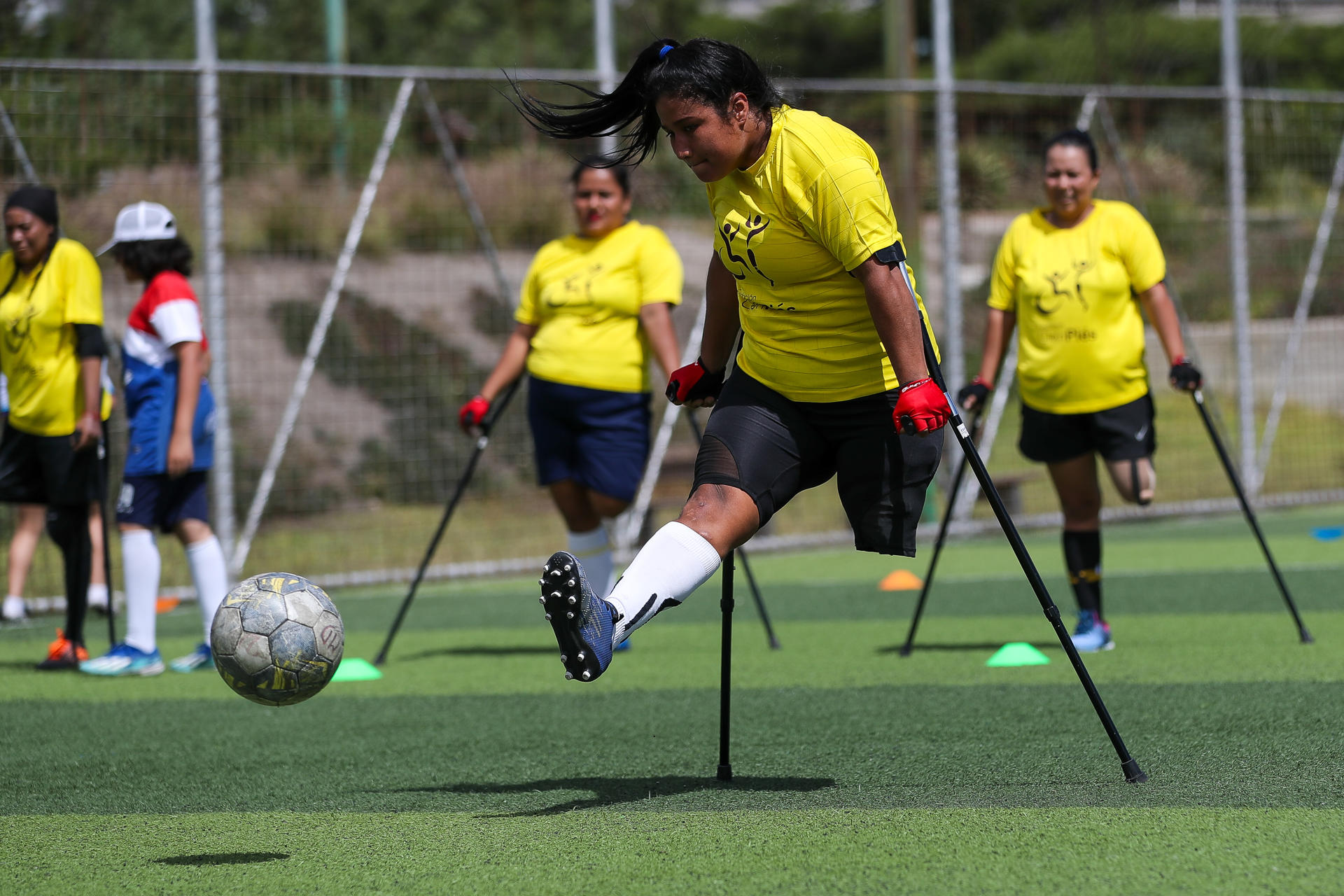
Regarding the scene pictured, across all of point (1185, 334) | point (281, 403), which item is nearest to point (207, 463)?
point (281, 403)

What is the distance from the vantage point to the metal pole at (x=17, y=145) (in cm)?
903

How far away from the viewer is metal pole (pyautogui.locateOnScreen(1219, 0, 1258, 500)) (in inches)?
525

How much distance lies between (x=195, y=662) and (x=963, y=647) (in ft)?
11.5

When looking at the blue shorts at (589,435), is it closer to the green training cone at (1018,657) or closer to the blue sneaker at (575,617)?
the green training cone at (1018,657)

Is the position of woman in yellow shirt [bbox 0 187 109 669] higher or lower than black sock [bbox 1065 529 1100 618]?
higher

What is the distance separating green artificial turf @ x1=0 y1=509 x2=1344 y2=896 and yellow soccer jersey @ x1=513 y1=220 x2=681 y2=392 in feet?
4.40

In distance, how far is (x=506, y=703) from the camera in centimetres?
596

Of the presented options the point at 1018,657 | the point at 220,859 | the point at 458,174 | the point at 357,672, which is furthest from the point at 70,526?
the point at 1018,657

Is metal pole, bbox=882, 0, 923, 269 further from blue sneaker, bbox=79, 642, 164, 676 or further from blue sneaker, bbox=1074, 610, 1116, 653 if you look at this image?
blue sneaker, bbox=79, 642, 164, 676

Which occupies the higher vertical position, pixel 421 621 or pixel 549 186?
pixel 549 186

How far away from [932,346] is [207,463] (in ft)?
13.0

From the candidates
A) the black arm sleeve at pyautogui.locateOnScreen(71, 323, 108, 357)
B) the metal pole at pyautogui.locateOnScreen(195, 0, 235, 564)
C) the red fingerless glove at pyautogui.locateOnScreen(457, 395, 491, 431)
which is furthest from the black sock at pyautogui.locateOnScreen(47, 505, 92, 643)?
the metal pole at pyautogui.locateOnScreen(195, 0, 235, 564)

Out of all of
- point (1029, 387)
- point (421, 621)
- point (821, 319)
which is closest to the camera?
point (821, 319)

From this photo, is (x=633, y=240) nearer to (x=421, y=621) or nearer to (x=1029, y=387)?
(x=1029, y=387)
